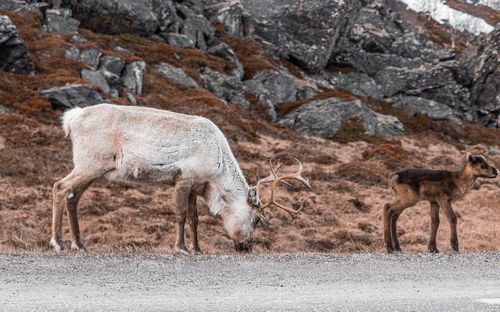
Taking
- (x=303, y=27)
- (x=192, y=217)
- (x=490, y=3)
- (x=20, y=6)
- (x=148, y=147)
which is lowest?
(x=20, y=6)

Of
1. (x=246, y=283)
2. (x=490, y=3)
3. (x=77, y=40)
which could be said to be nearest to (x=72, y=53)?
(x=77, y=40)

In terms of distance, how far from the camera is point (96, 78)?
31.0 metres

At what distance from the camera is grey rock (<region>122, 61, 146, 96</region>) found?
107ft

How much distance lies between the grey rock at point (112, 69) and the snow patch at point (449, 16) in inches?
3262

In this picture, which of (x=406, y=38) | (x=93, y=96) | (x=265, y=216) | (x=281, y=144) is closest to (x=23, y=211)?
(x=265, y=216)

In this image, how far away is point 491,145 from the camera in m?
38.8

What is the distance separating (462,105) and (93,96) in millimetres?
29396

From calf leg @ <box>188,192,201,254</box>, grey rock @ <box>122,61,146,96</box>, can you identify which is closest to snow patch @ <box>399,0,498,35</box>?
grey rock @ <box>122,61,146,96</box>

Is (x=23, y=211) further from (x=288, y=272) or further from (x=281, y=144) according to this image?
(x=281, y=144)

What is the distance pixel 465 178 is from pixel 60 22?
3290 centimetres

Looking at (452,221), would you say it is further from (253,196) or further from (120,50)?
(120,50)

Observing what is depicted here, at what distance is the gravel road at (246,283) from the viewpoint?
19.2 ft

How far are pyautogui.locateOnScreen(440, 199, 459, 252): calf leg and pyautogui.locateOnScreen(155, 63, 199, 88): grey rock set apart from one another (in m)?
26.3

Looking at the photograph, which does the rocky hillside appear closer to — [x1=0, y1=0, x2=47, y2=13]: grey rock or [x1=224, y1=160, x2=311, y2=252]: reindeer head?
[x1=0, y1=0, x2=47, y2=13]: grey rock
